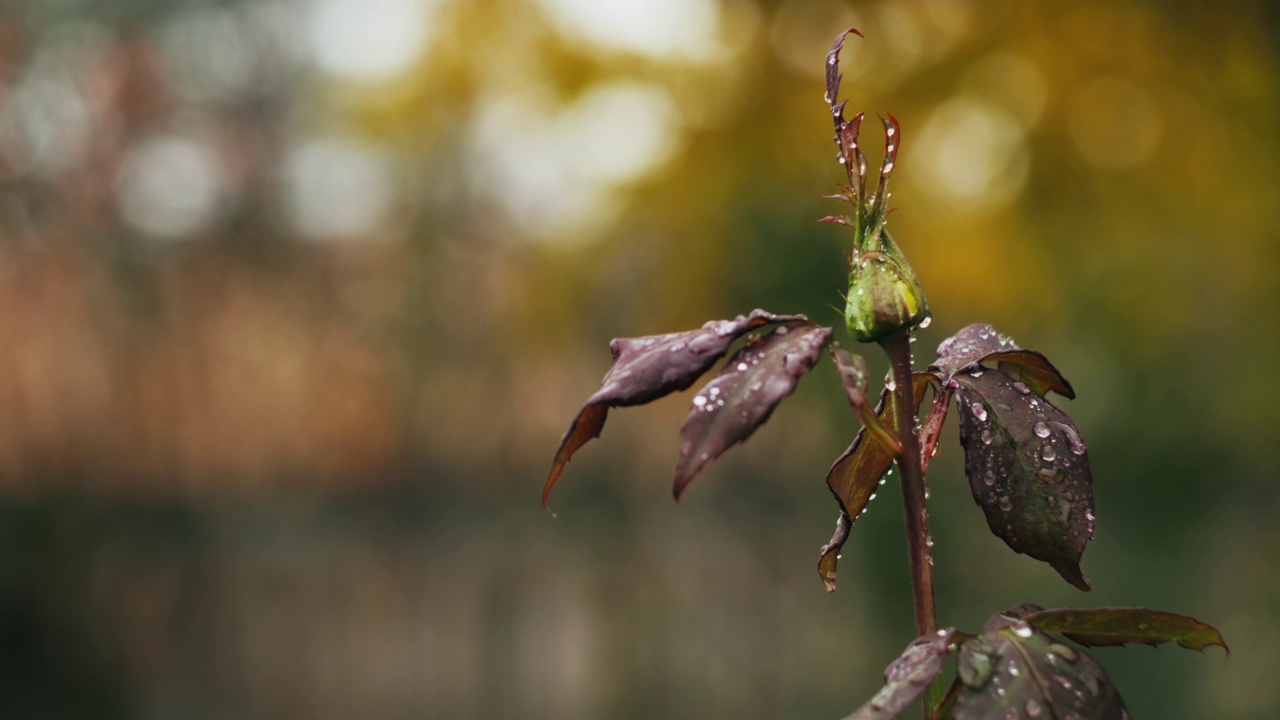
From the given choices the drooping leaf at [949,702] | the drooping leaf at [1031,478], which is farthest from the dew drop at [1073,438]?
the drooping leaf at [949,702]

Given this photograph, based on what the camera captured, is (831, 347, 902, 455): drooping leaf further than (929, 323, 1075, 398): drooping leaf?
No

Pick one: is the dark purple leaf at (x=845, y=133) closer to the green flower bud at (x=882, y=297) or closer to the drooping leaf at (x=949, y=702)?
the green flower bud at (x=882, y=297)

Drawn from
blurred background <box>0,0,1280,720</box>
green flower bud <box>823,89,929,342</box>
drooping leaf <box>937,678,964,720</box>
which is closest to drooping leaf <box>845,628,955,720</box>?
drooping leaf <box>937,678,964,720</box>

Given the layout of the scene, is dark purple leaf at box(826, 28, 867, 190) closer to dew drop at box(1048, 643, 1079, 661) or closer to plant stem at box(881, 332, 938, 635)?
plant stem at box(881, 332, 938, 635)

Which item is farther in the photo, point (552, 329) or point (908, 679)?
point (552, 329)

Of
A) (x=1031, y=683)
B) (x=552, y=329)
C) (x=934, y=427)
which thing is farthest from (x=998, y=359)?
(x=552, y=329)

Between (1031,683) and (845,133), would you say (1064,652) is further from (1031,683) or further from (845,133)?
(845,133)
